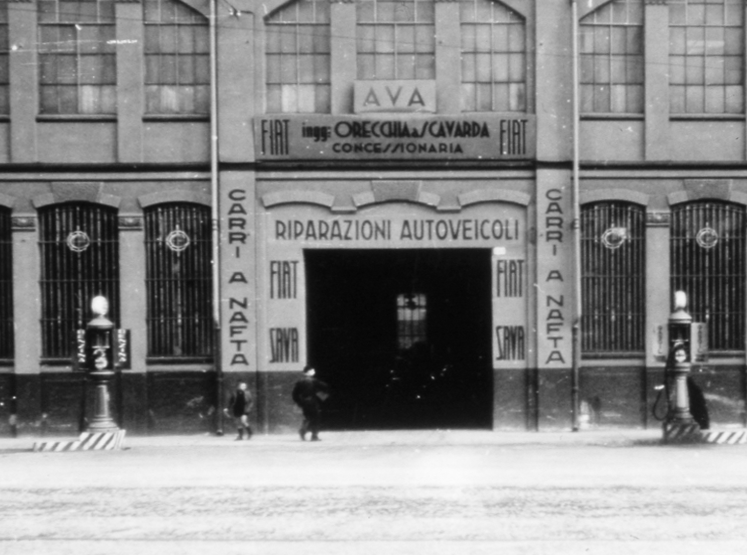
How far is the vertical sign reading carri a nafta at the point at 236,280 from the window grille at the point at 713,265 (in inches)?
324

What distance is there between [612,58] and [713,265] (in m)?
Answer: 4.48

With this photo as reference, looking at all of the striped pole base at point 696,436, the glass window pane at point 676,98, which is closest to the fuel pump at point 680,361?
the striped pole base at point 696,436

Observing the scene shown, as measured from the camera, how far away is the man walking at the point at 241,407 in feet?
69.4

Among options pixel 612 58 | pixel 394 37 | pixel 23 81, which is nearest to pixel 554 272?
pixel 612 58

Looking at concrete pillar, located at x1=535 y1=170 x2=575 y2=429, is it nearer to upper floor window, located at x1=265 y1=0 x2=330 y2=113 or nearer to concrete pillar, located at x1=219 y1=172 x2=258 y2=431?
upper floor window, located at x1=265 y1=0 x2=330 y2=113

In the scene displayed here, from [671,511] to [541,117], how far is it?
11.1 m

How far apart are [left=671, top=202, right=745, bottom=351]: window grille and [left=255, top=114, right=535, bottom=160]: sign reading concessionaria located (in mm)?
3694

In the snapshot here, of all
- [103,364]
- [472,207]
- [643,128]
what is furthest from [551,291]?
[103,364]

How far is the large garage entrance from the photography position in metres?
25.8

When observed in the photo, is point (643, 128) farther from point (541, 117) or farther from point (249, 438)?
point (249, 438)

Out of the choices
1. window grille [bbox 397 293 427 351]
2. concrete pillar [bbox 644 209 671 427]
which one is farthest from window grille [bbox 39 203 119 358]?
concrete pillar [bbox 644 209 671 427]

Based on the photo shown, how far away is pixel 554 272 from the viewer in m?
22.0

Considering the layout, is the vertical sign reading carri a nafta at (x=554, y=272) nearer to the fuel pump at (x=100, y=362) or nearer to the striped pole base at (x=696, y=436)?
the striped pole base at (x=696, y=436)

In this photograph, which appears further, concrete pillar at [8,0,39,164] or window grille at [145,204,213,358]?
window grille at [145,204,213,358]
